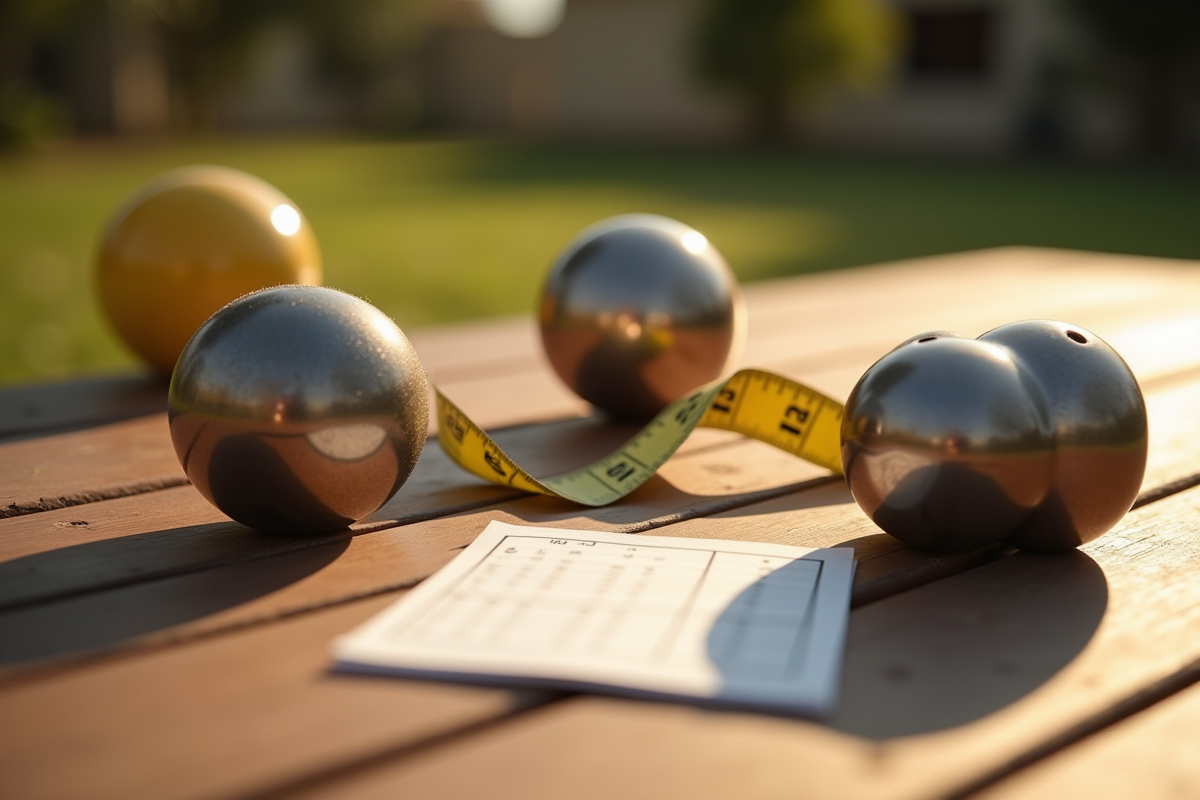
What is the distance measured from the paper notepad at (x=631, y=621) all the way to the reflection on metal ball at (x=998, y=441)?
118 mm

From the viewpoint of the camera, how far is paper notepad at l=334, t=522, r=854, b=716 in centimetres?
109

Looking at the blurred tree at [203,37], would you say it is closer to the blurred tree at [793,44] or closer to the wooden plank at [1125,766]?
the blurred tree at [793,44]

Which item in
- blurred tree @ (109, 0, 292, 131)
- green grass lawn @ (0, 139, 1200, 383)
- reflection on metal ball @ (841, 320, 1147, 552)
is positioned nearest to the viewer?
reflection on metal ball @ (841, 320, 1147, 552)

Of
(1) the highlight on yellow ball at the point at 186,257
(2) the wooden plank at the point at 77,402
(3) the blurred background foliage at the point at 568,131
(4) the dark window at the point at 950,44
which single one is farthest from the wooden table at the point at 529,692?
(4) the dark window at the point at 950,44

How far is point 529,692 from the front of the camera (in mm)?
1097

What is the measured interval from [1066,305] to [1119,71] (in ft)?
54.6

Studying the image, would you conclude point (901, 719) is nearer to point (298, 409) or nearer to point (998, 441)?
point (998, 441)

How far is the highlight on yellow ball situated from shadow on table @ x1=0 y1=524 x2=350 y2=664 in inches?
41.9

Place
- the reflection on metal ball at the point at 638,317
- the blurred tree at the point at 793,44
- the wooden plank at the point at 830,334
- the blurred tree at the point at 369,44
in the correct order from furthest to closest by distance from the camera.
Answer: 1. the blurred tree at the point at 369,44
2. the blurred tree at the point at 793,44
3. the reflection on metal ball at the point at 638,317
4. the wooden plank at the point at 830,334

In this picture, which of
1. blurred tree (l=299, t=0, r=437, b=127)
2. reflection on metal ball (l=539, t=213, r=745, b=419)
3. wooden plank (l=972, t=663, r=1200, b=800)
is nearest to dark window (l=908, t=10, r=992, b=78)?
blurred tree (l=299, t=0, r=437, b=127)

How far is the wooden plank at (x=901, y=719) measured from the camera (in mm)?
947

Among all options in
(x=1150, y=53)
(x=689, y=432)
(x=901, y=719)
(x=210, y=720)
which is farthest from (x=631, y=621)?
(x=1150, y=53)

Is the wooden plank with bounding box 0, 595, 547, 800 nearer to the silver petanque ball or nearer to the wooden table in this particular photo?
the wooden table

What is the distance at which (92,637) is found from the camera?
3.95ft
